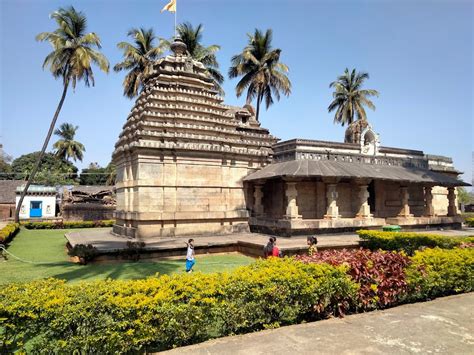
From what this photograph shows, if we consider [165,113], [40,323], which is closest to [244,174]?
[165,113]

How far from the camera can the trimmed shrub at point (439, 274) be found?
7289 millimetres

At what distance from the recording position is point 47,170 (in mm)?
67000

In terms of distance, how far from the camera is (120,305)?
4.77m

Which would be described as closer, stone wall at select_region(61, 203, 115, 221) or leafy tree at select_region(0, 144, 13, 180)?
stone wall at select_region(61, 203, 115, 221)

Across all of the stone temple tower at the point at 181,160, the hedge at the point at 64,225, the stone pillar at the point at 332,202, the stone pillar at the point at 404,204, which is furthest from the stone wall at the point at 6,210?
the stone pillar at the point at 404,204

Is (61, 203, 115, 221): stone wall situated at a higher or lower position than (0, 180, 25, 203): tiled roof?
lower

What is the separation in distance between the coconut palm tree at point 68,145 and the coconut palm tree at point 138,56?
119 feet

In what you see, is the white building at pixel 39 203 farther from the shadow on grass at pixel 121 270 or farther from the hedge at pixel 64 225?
the shadow on grass at pixel 121 270

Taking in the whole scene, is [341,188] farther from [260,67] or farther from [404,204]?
[260,67]

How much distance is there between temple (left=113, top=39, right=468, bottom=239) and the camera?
17391 mm

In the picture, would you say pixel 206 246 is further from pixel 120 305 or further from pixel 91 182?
pixel 91 182

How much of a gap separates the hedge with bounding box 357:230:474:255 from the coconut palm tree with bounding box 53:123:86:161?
6364 centimetres

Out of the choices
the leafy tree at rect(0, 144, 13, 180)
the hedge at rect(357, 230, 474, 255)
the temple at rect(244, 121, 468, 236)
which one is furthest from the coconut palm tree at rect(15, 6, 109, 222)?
the leafy tree at rect(0, 144, 13, 180)

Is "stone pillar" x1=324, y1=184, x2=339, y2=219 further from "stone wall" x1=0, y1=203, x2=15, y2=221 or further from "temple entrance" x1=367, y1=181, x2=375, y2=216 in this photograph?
"stone wall" x1=0, y1=203, x2=15, y2=221
